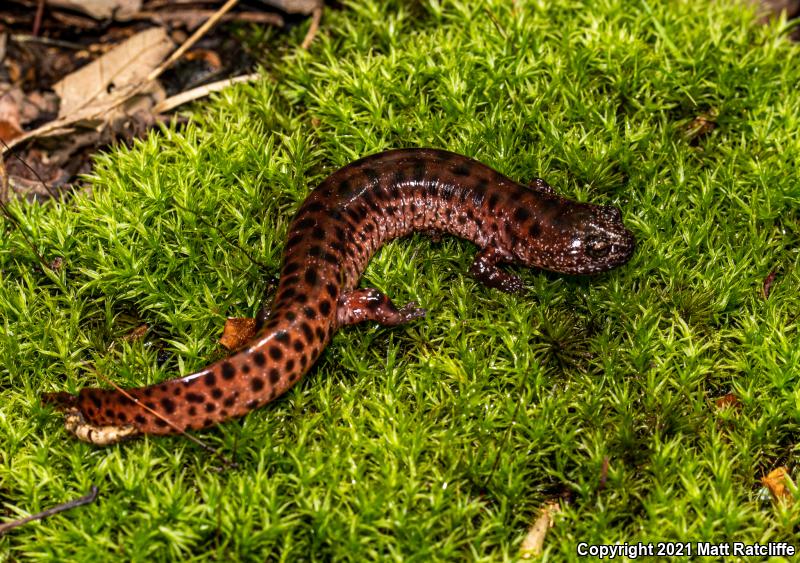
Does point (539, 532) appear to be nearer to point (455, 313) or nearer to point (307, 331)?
point (455, 313)

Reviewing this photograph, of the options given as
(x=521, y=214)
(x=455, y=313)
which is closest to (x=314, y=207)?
(x=455, y=313)

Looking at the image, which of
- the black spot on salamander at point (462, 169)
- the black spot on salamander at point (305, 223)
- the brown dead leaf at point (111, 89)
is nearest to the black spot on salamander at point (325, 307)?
the black spot on salamander at point (305, 223)

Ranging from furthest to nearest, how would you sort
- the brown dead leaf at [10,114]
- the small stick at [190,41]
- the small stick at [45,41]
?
the small stick at [45,41] → the small stick at [190,41] → the brown dead leaf at [10,114]

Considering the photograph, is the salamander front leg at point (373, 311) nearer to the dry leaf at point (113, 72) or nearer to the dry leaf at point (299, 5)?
the dry leaf at point (113, 72)

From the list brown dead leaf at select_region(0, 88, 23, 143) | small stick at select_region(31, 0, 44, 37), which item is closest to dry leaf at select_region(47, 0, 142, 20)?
small stick at select_region(31, 0, 44, 37)

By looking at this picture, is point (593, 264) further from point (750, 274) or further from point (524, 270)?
point (750, 274)
